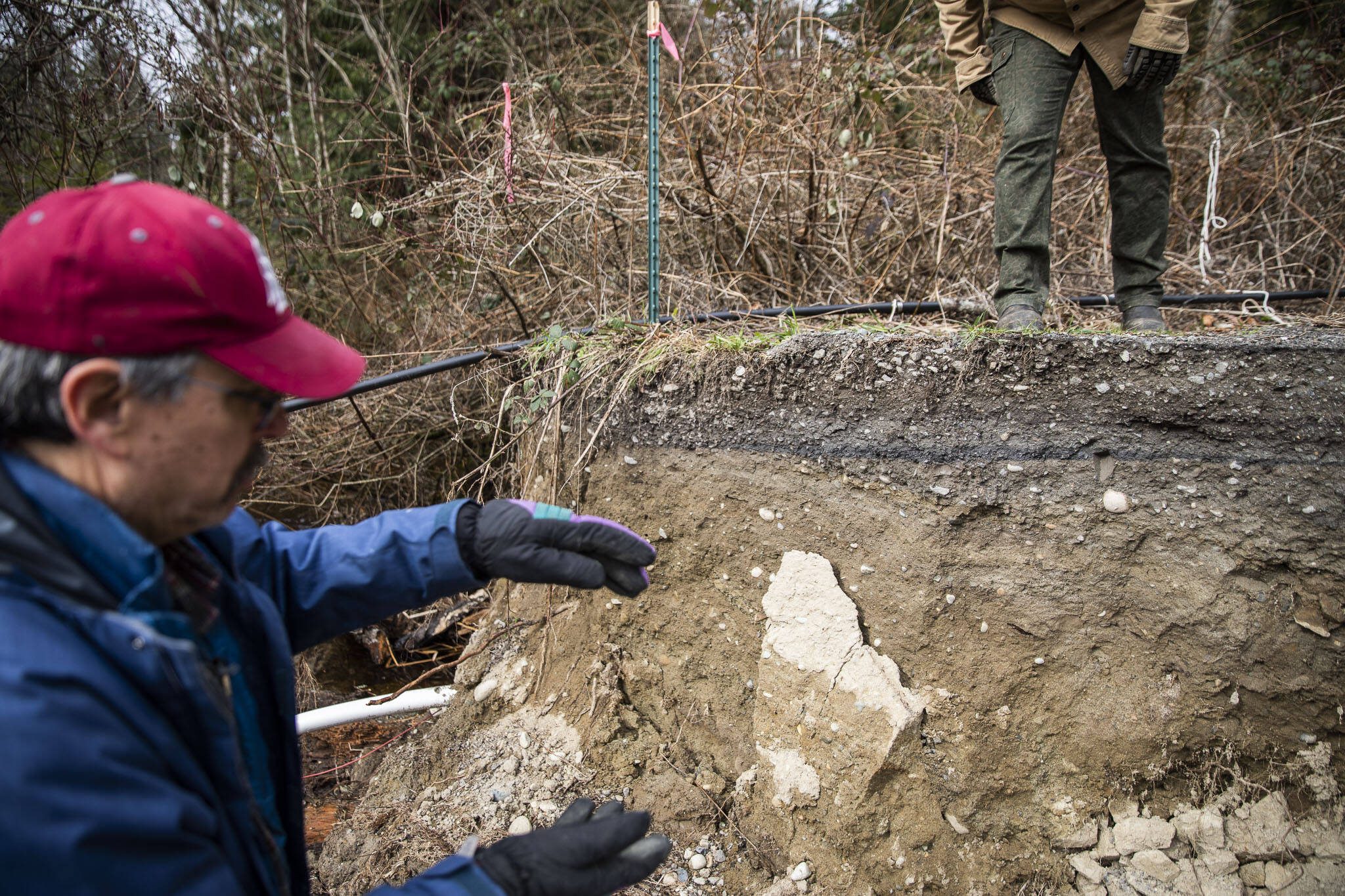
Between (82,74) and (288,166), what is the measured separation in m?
1.13

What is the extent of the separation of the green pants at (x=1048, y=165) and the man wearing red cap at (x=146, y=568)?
6.98 ft

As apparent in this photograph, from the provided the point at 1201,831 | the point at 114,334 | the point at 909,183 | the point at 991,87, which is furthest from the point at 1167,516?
the point at 909,183


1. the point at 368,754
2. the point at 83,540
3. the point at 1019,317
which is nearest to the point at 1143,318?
the point at 1019,317

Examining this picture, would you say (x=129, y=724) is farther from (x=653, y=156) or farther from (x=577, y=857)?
(x=653, y=156)

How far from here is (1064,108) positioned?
2.50 metres

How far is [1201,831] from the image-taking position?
1.91m

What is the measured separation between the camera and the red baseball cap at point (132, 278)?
0.85 meters

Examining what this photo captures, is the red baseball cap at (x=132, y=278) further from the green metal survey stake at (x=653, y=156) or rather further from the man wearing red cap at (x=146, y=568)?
the green metal survey stake at (x=653, y=156)

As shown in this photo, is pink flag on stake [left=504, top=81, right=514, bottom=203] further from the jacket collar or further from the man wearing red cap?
the jacket collar

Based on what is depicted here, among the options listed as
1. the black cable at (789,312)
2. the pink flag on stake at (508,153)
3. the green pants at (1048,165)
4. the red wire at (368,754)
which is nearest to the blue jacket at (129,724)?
the red wire at (368,754)

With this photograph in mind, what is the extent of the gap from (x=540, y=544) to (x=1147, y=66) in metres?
2.29

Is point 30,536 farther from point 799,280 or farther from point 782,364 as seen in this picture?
point 799,280

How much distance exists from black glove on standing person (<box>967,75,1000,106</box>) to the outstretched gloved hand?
2.50m

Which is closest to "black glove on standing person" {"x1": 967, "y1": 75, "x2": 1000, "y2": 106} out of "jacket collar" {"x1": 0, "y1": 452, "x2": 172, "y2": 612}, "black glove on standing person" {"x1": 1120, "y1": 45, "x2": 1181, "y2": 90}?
"black glove on standing person" {"x1": 1120, "y1": 45, "x2": 1181, "y2": 90}
